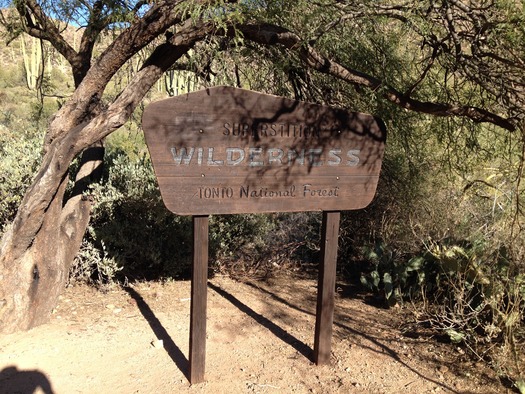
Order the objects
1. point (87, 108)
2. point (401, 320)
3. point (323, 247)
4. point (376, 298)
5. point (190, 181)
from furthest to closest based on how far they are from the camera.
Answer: point (376, 298), point (401, 320), point (87, 108), point (323, 247), point (190, 181)

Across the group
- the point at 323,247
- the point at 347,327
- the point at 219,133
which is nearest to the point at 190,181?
the point at 219,133

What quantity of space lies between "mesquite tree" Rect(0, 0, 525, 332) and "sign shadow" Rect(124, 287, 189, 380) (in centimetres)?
78

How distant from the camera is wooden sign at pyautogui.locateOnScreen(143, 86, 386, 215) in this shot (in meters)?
2.85

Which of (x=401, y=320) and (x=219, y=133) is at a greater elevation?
(x=219, y=133)

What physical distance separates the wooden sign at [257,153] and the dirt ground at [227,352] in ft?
3.93

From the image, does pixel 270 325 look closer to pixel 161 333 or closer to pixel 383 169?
pixel 161 333

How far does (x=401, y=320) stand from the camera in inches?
171

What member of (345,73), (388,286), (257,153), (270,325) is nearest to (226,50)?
(345,73)

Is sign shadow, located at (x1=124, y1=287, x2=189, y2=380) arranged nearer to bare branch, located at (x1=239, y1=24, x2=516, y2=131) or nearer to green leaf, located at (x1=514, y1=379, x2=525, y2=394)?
green leaf, located at (x1=514, y1=379, x2=525, y2=394)

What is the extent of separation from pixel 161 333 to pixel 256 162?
1.83 metres

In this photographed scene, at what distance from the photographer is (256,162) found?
121 inches

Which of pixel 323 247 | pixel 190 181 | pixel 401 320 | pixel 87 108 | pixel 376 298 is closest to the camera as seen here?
pixel 190 181

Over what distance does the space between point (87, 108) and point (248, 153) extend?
1780 millimetres

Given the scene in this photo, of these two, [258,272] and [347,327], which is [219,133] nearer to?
[347,327]
